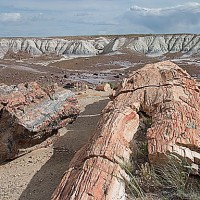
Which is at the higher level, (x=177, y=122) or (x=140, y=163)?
(x=177, y=122)

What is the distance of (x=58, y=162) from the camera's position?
8.08 m

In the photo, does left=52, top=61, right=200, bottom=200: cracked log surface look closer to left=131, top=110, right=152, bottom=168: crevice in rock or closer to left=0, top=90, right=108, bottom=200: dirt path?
left=131, top=110, right=152, bottom=168: crevice in rock

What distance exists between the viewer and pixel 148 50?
76.3 metres

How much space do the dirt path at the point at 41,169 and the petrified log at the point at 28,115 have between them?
1.09 feet

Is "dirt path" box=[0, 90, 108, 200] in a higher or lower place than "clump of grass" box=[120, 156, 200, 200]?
lower

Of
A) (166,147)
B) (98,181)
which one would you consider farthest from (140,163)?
(98,181)

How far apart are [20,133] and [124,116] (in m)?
2.42

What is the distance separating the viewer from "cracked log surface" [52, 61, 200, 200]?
196 inches

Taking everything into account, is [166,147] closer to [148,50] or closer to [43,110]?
[43,110]

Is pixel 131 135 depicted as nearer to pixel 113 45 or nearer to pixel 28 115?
pixel 28 115

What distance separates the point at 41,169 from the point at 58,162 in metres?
0.42

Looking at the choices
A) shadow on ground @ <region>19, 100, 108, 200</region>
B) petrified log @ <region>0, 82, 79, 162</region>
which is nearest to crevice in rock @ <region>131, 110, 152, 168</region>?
shadow on ground @ <region>19, 100, 108, 200</region>

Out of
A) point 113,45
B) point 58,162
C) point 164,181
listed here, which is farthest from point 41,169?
point 113,45

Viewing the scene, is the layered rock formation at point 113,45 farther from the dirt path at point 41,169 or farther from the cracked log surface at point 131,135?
the cracked log surface at point 131,135
